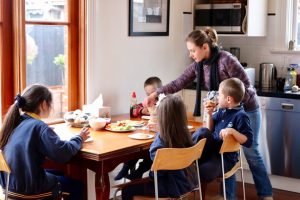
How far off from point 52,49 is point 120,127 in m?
0.81

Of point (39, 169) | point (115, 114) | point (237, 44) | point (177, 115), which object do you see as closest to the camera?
point (39, 169)

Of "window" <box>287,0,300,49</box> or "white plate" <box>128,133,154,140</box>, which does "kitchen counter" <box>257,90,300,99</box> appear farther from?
"white plate" <box>128,133,154,140</box>

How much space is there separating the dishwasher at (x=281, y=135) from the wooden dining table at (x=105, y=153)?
5.48ft

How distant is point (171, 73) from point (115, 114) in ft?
3.08

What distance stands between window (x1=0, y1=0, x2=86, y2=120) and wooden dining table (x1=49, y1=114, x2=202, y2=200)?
1.77 ft

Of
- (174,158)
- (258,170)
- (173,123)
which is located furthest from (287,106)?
(174,158)

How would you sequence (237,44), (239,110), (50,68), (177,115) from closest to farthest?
(177,115), (239,110), (50,68), (237,44)

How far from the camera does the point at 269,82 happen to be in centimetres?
480

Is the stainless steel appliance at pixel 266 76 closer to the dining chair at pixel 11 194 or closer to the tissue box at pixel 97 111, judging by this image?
the tissue box at pixel 97 111

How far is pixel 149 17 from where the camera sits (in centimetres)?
442

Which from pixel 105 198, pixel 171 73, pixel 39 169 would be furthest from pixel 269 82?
pixel 39 169

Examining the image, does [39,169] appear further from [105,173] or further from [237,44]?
[237,44]

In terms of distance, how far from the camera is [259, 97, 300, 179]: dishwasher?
4.37 m

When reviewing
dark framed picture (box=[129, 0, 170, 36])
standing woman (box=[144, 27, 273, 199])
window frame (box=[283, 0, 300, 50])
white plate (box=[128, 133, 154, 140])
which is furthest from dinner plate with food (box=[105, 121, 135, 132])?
window frame (box=[283, 0, 300, 50])
